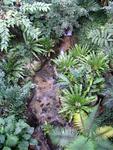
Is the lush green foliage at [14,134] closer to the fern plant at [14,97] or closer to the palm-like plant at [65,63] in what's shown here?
the fern plant at [14,97]

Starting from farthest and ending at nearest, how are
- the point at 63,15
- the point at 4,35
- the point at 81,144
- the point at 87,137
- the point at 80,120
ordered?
the point at 63,15 → the point at 4,35 → the point at 80,120 → the point at 87,137 → the point at 81,144

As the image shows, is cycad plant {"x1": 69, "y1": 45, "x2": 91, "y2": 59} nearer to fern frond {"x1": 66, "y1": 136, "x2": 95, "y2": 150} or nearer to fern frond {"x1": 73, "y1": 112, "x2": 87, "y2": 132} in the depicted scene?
fern frond {"x1": 73, "y1": 112, "x2": 87, "y2": 132}

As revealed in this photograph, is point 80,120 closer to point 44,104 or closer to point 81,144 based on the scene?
point 81,144

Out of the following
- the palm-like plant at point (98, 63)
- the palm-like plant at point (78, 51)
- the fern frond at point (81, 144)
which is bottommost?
the fern frond at point (81, 144)

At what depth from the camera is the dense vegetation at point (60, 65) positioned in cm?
693

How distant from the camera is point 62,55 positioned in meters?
8.30

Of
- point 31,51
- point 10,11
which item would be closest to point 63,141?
point 31,51

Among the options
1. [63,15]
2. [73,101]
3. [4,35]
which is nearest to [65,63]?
[73,101]

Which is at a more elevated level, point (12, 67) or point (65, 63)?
point (12, 67)

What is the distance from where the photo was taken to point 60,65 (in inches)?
322

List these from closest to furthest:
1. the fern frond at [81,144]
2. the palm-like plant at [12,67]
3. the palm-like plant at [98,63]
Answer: the fern frond at [81,144] → the palm-like plant at [98,63] → the palm-like plant at [12,67]

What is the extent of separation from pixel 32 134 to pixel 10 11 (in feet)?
10.1

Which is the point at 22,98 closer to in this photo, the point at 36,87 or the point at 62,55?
the point at 36,87

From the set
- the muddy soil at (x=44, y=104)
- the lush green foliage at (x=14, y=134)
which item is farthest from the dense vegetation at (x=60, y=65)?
the muddy soil at (x=44, y=104)
